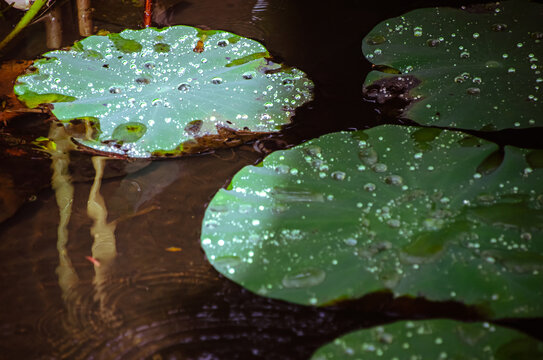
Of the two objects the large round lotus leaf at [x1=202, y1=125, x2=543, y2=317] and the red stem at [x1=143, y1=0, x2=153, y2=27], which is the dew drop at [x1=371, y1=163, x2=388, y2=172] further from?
the red stem at [x1=143, y1=0, x2=153, y2=27]

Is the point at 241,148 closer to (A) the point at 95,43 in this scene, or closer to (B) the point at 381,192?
(B) the point at 381,192

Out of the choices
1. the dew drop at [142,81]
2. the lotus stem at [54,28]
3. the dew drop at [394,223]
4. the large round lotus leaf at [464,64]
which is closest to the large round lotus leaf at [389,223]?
the dew drop at [394,223]

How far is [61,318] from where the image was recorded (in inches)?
38.1

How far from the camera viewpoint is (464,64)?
1383 mm

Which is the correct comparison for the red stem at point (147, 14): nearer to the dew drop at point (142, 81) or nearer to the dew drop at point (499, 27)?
the dew drop at point (142, 81)

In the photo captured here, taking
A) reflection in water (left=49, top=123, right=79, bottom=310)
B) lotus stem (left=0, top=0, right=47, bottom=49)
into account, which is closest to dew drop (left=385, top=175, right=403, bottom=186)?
reflection in water (left=49, top=123, right=79, bottom=310)

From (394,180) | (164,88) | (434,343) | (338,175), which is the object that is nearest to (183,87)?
(164,88)

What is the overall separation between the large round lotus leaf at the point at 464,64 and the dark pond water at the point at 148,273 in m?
0.11

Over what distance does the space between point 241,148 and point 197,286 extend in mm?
427

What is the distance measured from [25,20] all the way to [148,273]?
1.25 meters

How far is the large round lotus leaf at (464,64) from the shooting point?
1.26 m

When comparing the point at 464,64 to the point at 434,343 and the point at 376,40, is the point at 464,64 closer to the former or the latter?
the point at 376,40

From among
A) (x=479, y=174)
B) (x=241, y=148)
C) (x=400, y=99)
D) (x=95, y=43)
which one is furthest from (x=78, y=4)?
(x=479, y=174)

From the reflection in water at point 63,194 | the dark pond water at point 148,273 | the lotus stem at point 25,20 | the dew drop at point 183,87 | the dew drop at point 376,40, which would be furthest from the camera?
the lotus stem at point 25,20
